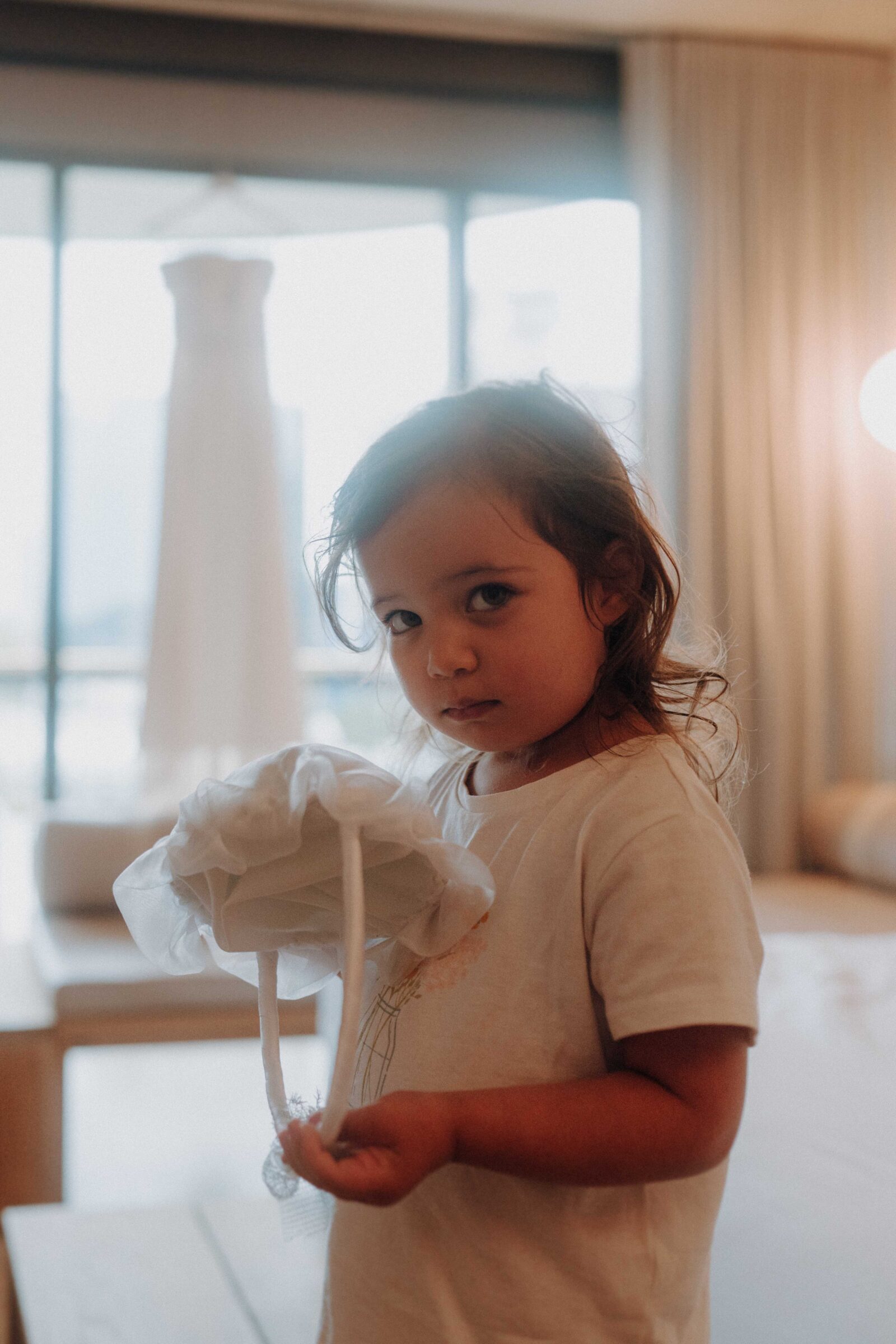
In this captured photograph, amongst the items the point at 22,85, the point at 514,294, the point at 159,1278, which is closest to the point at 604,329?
the point at 514,294

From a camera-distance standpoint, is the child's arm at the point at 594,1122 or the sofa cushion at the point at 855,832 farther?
the sofa cushion at the point at 855,832

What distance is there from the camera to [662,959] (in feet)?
2.00

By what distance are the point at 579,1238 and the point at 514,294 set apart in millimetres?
3388

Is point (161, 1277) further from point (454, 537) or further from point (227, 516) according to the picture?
point (227, 516)

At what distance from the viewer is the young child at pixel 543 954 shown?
2.01 feet

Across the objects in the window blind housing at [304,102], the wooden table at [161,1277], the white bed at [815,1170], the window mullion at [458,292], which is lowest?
Answer: the wooden table at [161,1277]

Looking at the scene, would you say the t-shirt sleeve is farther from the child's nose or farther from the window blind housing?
the window blind housing

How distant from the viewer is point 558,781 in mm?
732

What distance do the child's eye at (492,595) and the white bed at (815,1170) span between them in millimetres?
526

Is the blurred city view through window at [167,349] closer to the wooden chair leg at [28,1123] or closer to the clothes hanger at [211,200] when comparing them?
the clothes hanger at [211,200]

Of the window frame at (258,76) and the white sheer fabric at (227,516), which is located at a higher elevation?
the window frame at (258,76)

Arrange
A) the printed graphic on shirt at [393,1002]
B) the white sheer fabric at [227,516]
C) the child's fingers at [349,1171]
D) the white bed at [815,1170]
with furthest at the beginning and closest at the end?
the white sheer fabric at [227,516] < the white bed at [815,1170] < the printed graphic on shirt at [393,1002] < the child's fingers at [349,1171]

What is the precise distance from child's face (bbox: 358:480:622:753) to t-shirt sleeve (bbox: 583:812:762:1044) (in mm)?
118

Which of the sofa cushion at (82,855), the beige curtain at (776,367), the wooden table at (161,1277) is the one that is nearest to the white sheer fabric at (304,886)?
the wooden table at (161,1277)
